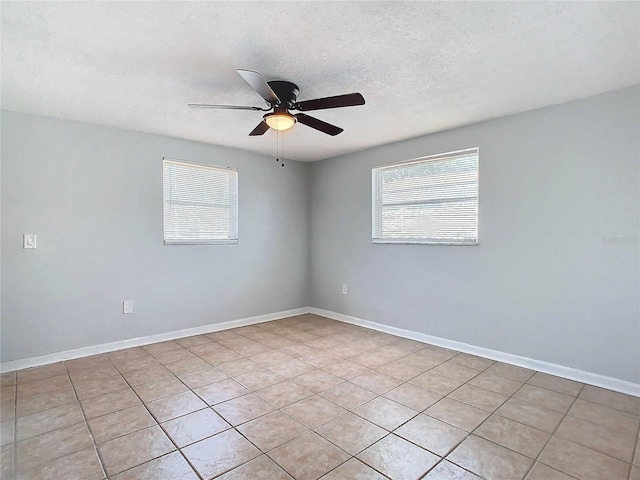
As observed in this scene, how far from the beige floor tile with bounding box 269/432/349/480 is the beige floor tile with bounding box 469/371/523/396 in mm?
1426

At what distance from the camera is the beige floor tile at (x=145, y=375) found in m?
2.77

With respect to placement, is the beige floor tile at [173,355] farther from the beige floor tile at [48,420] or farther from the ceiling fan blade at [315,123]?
the ceiling fan blade at [315,123]

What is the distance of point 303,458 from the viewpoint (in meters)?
1.82

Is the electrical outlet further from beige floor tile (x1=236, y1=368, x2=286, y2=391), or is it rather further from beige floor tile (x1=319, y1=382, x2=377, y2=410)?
beige floor tile (x1=319, y1=382, x2=377, y2=410)

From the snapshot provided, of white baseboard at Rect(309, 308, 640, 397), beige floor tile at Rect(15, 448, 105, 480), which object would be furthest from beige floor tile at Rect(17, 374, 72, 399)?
white baseboard at Rect(309, 308, 640, 397)

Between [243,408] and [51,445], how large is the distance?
3.50 feet

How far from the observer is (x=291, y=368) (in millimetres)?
3074

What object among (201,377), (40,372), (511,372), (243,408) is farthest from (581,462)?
(40,372)

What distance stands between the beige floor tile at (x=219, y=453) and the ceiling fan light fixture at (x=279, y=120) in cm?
205

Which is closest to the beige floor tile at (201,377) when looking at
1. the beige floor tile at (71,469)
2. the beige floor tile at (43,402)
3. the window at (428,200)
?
the beige floor tile at (43,402)

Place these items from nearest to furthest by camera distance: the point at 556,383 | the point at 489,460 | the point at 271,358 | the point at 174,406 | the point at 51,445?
1. the point at 489,460
2. the point at 51,445
3. the point at 174,406
4. the point at 556,383
5. the point at 271,358

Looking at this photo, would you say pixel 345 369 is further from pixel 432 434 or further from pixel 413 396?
pixel 432 434

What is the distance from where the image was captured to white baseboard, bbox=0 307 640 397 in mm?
2682

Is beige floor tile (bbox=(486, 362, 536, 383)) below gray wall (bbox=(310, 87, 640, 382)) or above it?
below
